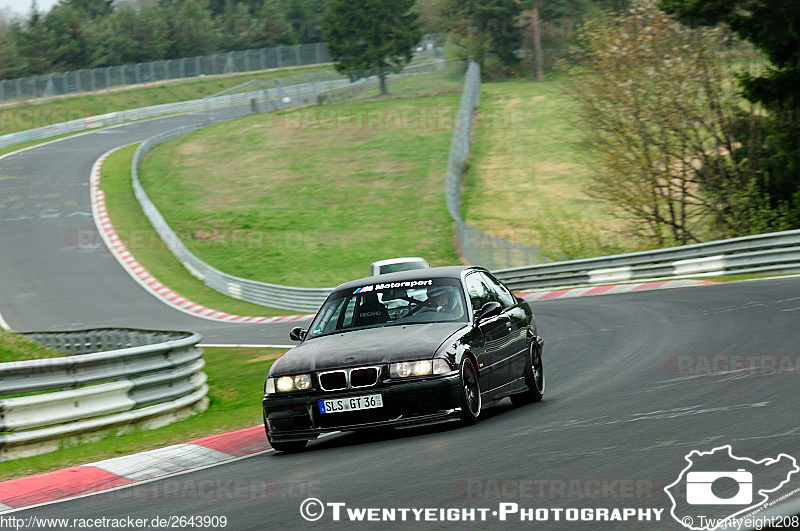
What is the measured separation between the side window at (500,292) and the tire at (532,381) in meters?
0.47

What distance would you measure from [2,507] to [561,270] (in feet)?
68.8

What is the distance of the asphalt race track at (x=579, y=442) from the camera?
5938mm

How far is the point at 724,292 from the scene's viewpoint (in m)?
19.0

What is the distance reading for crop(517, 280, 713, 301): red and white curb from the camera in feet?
75.8

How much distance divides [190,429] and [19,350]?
23.9ft

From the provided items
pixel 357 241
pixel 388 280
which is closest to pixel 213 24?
pixel 357 241

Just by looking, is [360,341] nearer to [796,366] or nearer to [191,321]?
[796,366]

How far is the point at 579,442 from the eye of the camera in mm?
7352

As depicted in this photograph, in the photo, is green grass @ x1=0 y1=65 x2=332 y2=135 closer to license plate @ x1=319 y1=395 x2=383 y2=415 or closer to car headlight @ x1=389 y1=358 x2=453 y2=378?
license plate @ x1=319 y1=395 x2=383 y2=415

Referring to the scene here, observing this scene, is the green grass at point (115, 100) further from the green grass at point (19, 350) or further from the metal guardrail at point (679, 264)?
the green grass at point (19, 350)

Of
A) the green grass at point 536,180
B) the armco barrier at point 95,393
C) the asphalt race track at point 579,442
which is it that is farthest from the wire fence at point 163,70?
the armco barrier at point 95,393

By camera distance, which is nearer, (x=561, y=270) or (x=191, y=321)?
(x=561, y=270)

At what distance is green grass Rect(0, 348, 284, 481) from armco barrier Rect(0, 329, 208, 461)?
0.55 ft

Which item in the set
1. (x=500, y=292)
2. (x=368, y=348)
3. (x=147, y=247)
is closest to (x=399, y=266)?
(x=500, y=292)
